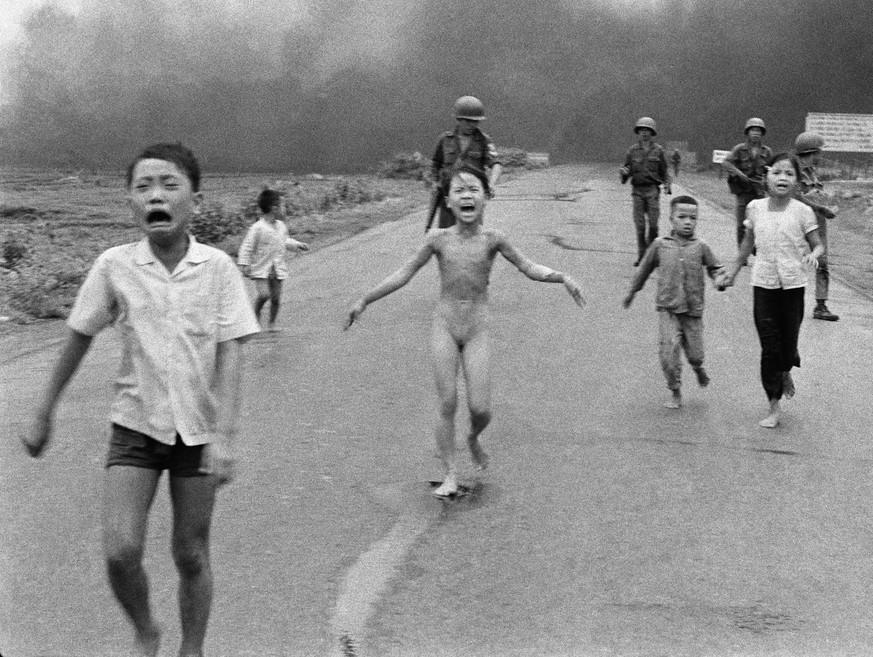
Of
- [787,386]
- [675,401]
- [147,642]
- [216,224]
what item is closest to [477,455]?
[675,401]

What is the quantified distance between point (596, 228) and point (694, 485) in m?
14.1

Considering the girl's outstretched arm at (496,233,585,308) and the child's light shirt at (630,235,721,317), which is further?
the child's light shirt at (630,235,721,317)

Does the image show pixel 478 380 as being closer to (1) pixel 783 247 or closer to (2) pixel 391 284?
(2) pixel 391 284

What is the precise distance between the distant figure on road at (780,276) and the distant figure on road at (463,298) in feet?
6.33

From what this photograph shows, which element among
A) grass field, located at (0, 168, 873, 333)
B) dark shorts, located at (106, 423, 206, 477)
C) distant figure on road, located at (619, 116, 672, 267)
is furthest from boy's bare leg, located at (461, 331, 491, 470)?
distant figure on road, located at (619, 116, 672, 267)

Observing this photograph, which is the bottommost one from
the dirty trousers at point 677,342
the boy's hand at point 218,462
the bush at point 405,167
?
the bush at point 405,167

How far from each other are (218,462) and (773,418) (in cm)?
486

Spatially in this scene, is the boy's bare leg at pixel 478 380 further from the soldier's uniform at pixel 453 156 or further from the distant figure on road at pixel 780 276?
the soldier's uniform at pixel 453 156

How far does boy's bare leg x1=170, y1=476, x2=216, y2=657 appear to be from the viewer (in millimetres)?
4105

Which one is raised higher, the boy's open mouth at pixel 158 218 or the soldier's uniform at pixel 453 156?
the boy's open mouth at pixel 158 218

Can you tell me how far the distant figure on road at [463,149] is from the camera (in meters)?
12.2

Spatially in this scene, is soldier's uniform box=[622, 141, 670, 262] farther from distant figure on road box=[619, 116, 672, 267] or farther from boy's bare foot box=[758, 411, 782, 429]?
boy's bare foot box=[758, 411, 782, 429]

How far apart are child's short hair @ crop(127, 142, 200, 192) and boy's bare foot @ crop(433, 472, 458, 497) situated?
2566mm

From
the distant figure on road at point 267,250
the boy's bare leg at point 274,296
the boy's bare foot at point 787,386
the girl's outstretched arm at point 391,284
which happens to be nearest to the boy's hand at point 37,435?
the girl's outstretched arm at point 391,284
